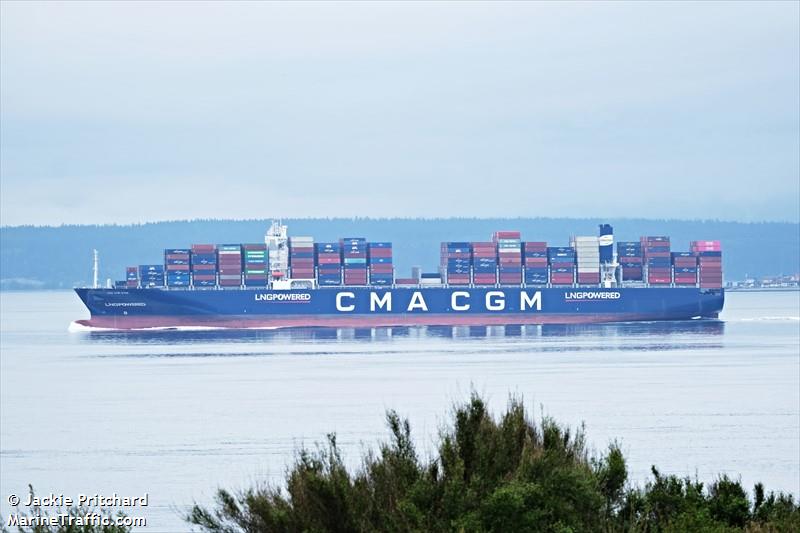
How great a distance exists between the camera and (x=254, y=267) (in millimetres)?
67688

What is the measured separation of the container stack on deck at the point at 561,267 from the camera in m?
68.4

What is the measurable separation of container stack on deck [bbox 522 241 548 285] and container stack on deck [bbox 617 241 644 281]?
487cm

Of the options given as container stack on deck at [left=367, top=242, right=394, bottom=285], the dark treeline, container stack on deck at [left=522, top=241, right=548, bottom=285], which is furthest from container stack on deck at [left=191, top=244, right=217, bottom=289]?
the dark treeline

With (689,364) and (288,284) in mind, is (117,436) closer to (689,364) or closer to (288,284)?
(689,364)

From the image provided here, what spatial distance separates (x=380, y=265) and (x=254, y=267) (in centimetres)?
679

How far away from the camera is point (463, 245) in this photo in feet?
227

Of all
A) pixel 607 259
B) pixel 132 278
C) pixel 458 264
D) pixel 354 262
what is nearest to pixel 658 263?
pixel 607 259

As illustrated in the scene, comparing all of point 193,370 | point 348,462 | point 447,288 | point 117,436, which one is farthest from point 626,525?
point 447,288

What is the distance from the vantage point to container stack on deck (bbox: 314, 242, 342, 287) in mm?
68062

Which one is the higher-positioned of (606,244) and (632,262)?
(606,244)

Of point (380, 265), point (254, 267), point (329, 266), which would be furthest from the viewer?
point (380, 265)

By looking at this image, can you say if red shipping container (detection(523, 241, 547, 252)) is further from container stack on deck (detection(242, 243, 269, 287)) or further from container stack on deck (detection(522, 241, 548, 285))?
container stack on deck (detection(242, 243, 269, 287))

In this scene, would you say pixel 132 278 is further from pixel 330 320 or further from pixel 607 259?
pixel 607 259

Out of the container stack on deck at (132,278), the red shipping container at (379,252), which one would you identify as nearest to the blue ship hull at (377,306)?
the red shipping container at (379,252)
